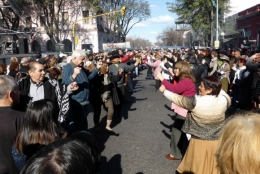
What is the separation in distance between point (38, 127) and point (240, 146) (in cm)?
167

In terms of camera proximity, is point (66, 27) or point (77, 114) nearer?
point (77, 114)

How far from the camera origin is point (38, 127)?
244 centimetres

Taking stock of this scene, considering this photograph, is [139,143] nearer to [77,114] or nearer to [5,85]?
[77,114]

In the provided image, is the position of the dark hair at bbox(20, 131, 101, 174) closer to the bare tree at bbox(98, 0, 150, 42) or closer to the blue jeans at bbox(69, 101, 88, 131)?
the blue jeans at bbox(69, 101, 88, 131)

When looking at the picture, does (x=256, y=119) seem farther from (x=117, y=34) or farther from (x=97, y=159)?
(x=117, y=34)

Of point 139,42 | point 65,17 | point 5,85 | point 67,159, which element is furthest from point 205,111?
point 139,42

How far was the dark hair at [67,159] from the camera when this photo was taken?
4.37 feet

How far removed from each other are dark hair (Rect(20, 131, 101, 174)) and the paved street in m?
3.22

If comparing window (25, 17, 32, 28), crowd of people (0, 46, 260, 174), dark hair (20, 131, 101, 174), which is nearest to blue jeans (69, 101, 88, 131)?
crowd of people (0, 46, 260, 174)

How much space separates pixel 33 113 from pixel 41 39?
1766 inches

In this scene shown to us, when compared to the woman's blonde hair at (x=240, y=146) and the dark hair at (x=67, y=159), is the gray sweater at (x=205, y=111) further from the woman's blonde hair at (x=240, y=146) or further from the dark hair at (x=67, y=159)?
the dark hair at (x=67, y=159)

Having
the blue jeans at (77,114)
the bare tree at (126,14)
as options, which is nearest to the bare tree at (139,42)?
the bare tree at (126,14)

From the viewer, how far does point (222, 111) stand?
3482 millimetres

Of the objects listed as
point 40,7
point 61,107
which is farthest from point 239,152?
point 40,7
